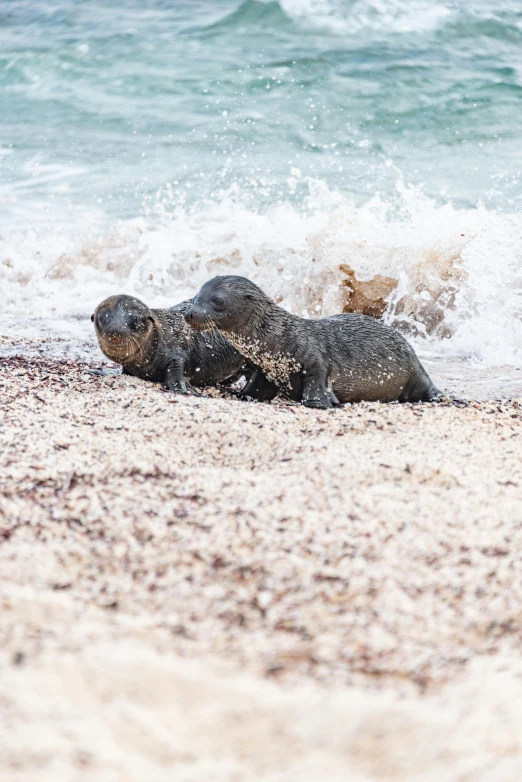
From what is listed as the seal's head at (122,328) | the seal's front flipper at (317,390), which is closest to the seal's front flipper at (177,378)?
the seal's head at (122,328)

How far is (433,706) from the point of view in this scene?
186 centimetres

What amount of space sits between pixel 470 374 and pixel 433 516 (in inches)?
162

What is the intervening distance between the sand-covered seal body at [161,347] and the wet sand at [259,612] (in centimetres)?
204

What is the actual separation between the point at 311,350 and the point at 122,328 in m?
1.24

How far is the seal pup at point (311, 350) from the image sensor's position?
5.11m

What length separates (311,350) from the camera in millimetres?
5254

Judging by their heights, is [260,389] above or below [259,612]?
below

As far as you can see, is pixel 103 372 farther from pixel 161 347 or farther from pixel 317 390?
pixel 317 390

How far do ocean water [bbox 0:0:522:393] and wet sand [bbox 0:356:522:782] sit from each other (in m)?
3.91

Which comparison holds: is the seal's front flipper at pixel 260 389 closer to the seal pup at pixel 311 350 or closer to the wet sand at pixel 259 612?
the seal pup at pixel 311 350

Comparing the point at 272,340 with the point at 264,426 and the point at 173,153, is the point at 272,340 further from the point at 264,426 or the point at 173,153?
the point at 173,153

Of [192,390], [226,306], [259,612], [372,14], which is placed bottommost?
[192,390]

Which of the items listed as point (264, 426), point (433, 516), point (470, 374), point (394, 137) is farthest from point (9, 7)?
point (433, 516)

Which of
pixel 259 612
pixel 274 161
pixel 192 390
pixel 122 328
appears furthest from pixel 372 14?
pixel 259 612
